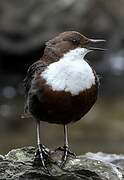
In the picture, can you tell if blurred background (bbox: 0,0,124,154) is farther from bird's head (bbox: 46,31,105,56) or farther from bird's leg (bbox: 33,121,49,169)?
bird's head (bbox: 46,31,105,56)

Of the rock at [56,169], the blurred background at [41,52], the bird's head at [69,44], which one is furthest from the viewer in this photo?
the blurred background at [41,52]

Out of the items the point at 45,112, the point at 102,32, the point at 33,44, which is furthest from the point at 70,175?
the point at 102,32

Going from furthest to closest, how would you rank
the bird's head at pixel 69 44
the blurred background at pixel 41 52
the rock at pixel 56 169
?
the blurred background at pixel 41 52
the bird's head at pixel 69 44
the rock at pixel 56 169

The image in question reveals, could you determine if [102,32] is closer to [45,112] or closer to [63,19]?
[63,19]

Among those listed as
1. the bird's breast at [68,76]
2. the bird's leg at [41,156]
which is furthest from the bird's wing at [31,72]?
the bird's leg at [41,156]

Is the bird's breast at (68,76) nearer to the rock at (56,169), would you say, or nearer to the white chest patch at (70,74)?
the white chest patch at (70,74)

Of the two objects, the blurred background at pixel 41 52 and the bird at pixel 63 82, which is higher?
the blurred background at pixel 41 52
